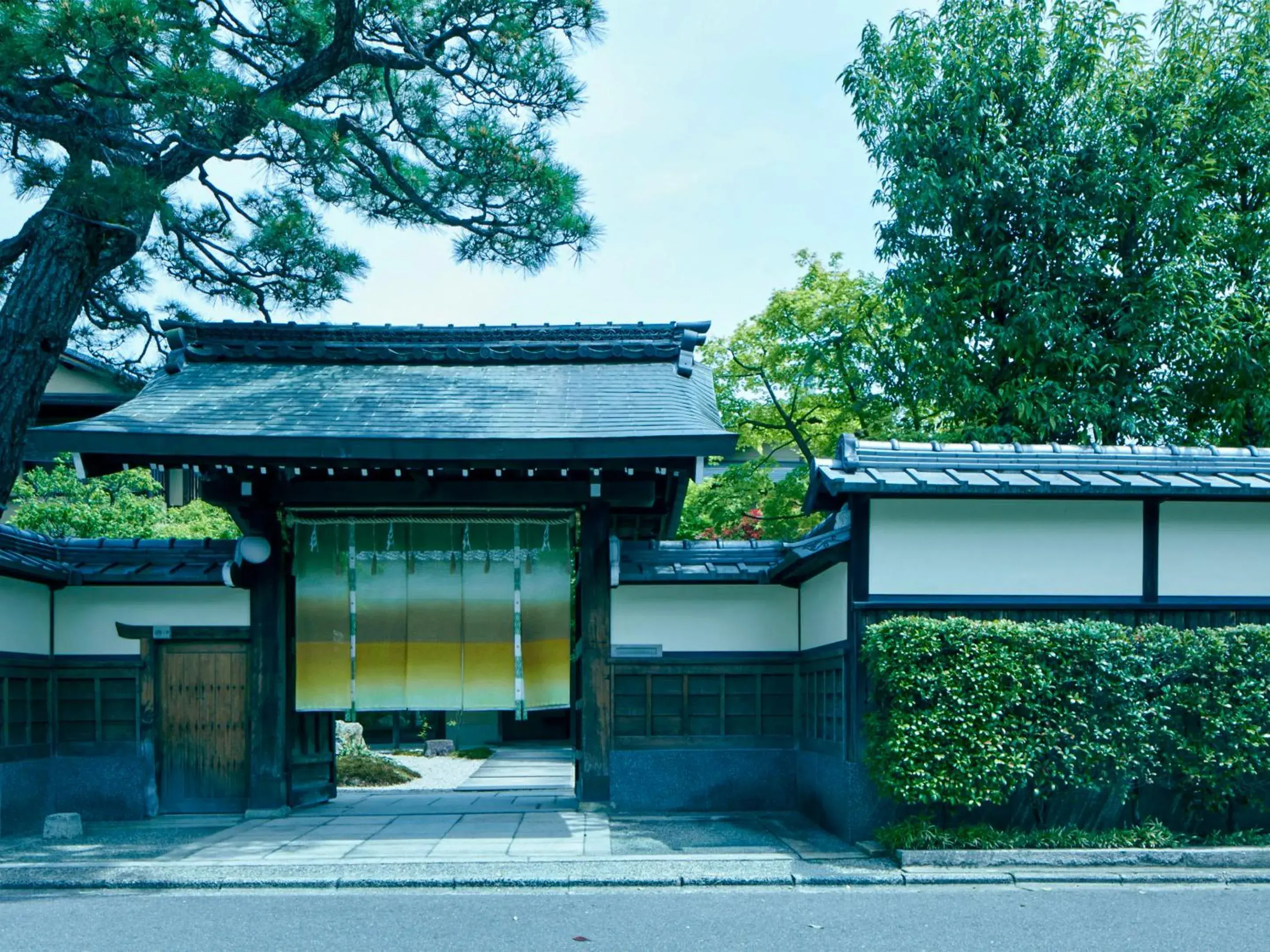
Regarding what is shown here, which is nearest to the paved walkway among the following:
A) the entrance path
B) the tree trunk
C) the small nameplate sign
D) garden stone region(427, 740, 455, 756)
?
the small nameplate sign

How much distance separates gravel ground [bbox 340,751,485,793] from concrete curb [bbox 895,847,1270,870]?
30.4 ft

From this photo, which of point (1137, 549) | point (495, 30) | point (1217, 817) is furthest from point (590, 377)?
point (1217, 817)

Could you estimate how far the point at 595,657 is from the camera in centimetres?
1159

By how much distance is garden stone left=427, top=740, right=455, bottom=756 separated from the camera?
23.8m

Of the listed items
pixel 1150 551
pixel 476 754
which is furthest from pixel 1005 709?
pixel 476 754

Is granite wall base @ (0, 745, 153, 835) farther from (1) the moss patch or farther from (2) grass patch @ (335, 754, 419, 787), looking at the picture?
(1) the moss patch

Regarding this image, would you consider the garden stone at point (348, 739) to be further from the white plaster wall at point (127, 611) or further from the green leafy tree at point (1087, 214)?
the green leafy tree at point (1087, 214)

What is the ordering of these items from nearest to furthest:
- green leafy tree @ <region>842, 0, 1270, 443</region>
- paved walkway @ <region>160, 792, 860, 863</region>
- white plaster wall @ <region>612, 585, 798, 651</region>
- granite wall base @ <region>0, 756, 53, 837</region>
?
1. paved walkway @ <region>160, 792, 860, 863</region>
2. granite wall base @ <region>0, 756, 53, 837</region>
3. white plaster wall @ <region>612, 585, 798, 651</region>
4. green leafy tree @ <region>842, 0, 1270, 443</region>

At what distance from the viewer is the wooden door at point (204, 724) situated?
1165 centimetres

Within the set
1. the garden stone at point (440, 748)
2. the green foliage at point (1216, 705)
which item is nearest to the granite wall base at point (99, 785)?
the green foliage at point (1216, 705)

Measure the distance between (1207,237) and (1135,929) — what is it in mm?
11343

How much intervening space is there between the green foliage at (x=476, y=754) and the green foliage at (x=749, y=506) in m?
6.11

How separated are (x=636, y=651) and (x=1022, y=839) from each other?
14.1ft

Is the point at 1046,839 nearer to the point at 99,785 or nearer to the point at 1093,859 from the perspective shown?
the point at 1093,859
